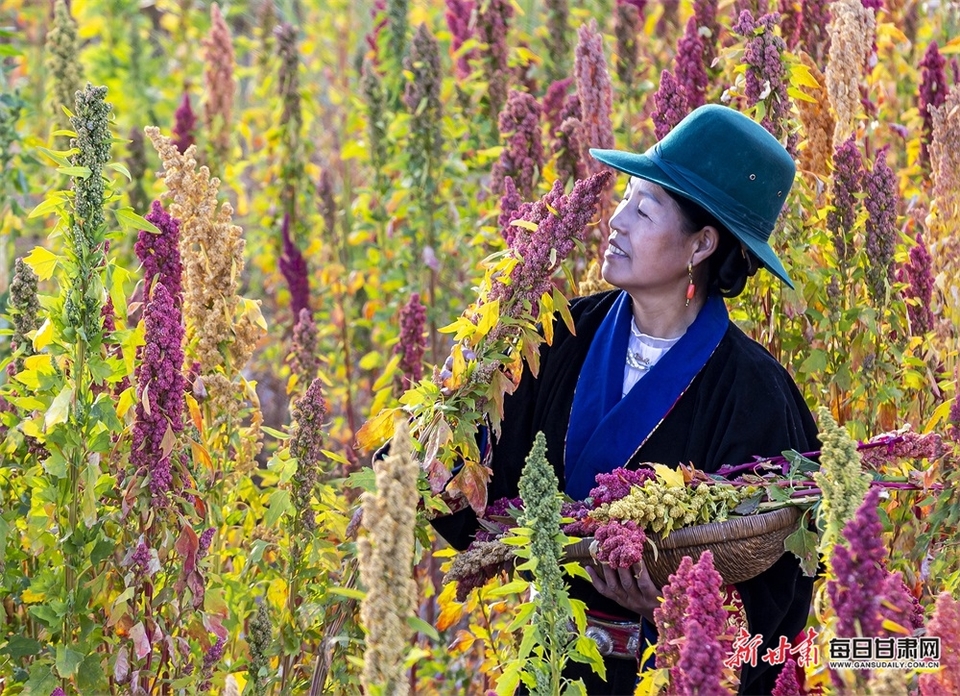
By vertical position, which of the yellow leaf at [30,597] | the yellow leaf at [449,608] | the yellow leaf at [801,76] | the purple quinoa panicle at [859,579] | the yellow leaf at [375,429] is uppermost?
the yellow leaf at [801,76]

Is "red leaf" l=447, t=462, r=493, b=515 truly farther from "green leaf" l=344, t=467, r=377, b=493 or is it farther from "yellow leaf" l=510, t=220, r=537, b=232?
"yellow leaf" l=510, t=220, r=537, b=232

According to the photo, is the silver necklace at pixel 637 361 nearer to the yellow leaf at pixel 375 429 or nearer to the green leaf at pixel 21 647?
the yellow leaf at pixel 375 429

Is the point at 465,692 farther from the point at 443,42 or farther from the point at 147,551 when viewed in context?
the point at 443,42

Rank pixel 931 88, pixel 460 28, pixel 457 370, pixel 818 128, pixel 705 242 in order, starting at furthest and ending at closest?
pixel 460 28, pixel 931 88, pixel 818 128, pixel 705 242, pixel 457 370

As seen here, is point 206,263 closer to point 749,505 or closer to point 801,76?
point 749,505

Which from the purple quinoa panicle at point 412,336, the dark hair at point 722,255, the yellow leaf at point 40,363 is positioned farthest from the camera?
the purple quinoa panicle at point 412,336

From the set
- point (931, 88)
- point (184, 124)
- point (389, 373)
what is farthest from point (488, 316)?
point (184, 124)

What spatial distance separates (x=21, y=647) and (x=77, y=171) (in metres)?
0.90

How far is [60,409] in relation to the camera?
209cm

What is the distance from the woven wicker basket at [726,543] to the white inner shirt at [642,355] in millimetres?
509

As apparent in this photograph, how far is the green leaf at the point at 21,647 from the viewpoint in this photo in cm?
229

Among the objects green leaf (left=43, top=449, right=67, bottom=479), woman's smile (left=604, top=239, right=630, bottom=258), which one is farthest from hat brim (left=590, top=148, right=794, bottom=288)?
green leaf (left=43, top=449, right=67, bottom=479)

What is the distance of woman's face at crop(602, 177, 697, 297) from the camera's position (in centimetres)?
251

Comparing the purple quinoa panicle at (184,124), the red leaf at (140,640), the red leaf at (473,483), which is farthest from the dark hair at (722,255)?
the purple quinoa panicle at (184,124)
